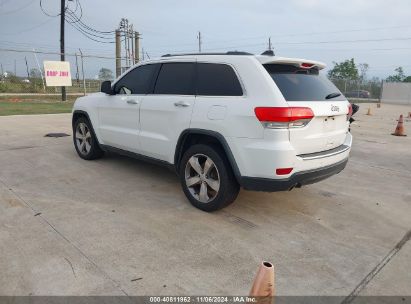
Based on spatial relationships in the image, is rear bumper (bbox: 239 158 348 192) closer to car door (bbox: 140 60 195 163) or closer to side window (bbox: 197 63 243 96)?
side window (bbox: 197 63 243 96)

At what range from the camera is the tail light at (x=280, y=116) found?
3602mm

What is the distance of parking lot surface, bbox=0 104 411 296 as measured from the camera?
2.91 m

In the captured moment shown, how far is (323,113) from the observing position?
3.96 m

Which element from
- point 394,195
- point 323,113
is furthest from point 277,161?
point 394,195

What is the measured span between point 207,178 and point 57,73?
62.4 ft

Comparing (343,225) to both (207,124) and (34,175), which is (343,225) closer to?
(207,124)

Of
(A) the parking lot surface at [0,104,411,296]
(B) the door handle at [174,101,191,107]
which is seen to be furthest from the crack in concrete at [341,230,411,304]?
(B) the door handle at [174,101,191,107]

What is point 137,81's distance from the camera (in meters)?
5.34

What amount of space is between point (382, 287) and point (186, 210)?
85.1 inches

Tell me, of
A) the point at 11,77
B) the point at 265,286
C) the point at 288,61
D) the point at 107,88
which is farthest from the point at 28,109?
the point at 11,77

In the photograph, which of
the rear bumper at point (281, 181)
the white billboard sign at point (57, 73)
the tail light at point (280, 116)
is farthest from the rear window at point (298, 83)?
the white billboard sign at point (57, 73)

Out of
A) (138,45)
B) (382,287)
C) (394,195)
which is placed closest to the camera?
(382,287)

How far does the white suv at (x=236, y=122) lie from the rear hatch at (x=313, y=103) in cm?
1

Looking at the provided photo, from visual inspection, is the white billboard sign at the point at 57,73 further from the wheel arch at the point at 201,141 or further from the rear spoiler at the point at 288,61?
the rear spoiler at the point at 288,61
